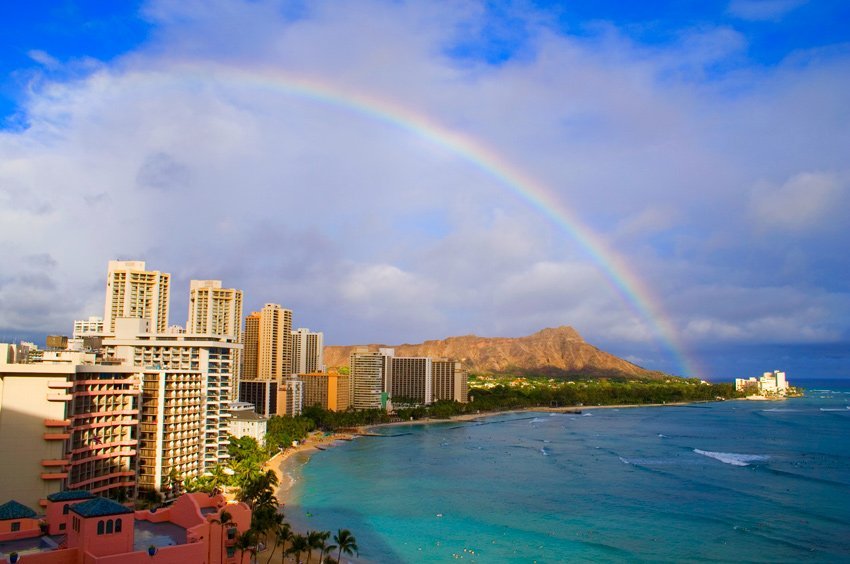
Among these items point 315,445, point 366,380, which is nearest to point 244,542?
point 315,445

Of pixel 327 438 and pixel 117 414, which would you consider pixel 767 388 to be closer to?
pixel 327 438

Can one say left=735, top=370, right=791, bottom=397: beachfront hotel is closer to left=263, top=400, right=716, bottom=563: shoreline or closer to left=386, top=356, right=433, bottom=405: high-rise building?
left=263, top=400, right=716, bottom=563: shoreline

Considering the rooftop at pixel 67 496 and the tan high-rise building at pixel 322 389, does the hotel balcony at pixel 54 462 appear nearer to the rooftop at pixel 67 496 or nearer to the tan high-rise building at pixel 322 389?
the rooftop at pixel 67 496

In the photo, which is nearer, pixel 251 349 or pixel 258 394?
pixel 258 394


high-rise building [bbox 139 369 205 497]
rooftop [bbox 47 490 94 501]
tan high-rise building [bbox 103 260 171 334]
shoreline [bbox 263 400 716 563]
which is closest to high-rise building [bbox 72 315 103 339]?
tan high-rise building [bbox 103 260 171 334]

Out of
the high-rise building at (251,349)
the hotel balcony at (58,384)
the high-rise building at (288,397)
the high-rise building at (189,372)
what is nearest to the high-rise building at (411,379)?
the high-rise building at (251,349)
